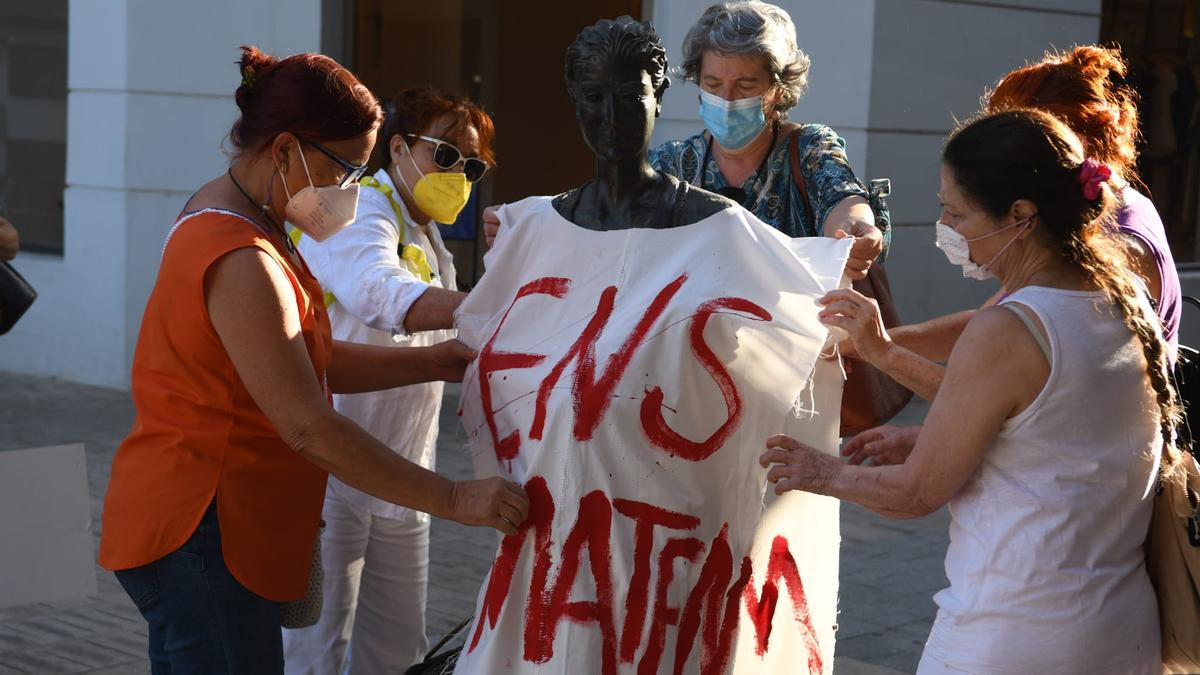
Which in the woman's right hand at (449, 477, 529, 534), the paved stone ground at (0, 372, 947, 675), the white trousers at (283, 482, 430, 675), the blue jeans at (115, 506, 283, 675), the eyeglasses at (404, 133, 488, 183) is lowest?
the paved stone ground at (0, 372, 947, 675)

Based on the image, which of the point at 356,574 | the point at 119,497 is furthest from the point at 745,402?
the point at 356,574

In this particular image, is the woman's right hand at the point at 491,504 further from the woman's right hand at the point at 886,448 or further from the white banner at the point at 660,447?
the woman's right hand at the point at 886,448

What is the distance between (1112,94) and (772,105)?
84cm

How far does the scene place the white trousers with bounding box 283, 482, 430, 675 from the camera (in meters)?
4.18

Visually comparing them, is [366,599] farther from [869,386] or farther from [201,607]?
[869,386]

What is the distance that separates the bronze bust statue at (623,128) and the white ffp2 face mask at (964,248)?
1.52 feet

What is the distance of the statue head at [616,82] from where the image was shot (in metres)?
3.02

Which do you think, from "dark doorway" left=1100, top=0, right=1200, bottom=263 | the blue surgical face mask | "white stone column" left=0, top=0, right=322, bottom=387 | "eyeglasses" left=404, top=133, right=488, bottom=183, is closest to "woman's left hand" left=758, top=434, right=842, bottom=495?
the blue surgical face mask

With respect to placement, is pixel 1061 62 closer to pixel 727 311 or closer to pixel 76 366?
pixel 727 311

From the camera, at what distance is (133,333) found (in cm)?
1004

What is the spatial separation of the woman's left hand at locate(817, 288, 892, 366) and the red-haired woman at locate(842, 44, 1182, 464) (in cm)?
14

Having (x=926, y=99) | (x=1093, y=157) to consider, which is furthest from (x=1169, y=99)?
(x=1093, y=157)

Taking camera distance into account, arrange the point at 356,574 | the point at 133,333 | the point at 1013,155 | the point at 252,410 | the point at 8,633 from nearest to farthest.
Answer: the point at 1013,155 < the point at 252,410 < the point at 356,574 < the point at 8,633 < the point at 133,333

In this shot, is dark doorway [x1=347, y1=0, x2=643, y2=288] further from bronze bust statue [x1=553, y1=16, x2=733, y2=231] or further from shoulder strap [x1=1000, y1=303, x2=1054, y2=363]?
shoulder strap [x1=1000, y1=303, x2=1054, y2=363]
